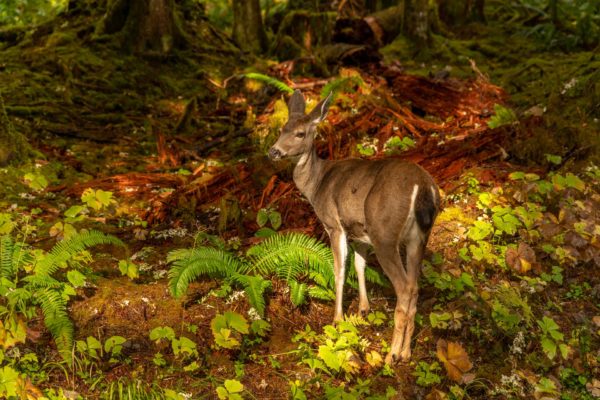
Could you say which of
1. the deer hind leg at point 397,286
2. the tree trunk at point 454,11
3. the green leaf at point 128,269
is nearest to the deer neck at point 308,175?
the deer hind leg at point 397,286

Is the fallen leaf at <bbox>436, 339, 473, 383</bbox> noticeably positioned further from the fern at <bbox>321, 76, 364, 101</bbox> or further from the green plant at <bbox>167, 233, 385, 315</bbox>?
the fern at <bbox>321, 76, 364, 101</bbox>

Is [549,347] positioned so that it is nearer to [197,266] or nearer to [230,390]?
[230,390]

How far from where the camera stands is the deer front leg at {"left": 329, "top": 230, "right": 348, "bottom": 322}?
504 centimetres

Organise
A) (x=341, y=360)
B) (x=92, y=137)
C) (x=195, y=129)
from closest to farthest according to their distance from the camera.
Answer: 1. (x=341, y=360)
2. (x=92, y=137)
3. (x=195, y=129)

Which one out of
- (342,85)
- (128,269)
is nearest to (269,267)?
(128,269)

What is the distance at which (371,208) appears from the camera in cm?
462

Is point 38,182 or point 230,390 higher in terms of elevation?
point 38,182

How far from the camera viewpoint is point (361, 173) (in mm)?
4988

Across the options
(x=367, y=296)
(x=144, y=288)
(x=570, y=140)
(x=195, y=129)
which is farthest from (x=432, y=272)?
(x=195, y=129)

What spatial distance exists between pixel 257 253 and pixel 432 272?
175 cm

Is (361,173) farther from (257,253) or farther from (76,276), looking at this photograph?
(76,276)

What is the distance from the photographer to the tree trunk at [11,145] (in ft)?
26.1

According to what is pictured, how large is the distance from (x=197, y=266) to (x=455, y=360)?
233 cm

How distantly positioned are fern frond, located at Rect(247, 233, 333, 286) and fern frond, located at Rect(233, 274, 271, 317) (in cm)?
23
